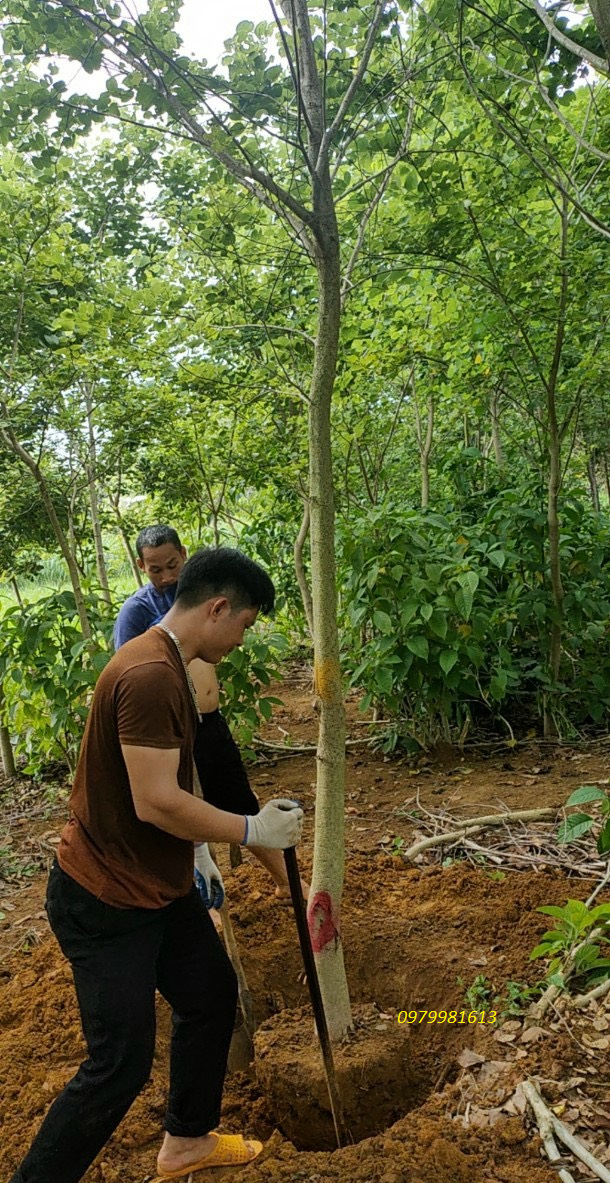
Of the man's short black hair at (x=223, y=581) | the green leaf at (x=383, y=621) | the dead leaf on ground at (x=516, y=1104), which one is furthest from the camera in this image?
the green leaf at (x=383, y=621)

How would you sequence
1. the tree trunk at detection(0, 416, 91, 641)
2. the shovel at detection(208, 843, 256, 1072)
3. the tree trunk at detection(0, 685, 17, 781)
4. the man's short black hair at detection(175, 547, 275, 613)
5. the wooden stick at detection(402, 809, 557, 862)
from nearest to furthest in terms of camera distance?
the man's short black hair at detection(175, 547, 275, 613), the shovel at detection(208, 843, 256, 1072), the wooden stick at detection(402, 809, 557, 862), the tree trunk at detection(0, 416, 91, 641), the tree trunk at detection(0, 685, 17, 781)

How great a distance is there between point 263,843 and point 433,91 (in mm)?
3188

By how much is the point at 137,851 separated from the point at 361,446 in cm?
583

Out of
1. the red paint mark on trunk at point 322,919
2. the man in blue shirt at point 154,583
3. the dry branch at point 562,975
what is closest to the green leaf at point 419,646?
the man in blue shirt at point 154,583

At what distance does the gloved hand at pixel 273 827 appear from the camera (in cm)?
217

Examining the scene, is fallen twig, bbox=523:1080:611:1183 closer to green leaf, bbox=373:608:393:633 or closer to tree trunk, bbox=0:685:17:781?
green leaf, bbox=373:608:393:633

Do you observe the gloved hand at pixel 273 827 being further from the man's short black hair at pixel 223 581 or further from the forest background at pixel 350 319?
the forest background at pixel 350 319

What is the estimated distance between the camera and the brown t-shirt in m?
1.96

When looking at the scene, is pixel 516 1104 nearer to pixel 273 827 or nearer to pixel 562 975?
pixel 562 975

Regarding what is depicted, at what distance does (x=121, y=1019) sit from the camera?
199 cm

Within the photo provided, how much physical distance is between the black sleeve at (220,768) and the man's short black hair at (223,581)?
0.93 meters

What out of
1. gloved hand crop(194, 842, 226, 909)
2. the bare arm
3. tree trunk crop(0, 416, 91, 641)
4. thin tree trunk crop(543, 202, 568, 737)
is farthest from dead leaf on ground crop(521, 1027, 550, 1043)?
tree trunk crop(0, 416, 91, 641)

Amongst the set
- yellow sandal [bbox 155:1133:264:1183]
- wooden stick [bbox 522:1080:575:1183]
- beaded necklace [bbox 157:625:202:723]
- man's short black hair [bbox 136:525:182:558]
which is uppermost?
man's short black hair [bbox 136:525:182:558]

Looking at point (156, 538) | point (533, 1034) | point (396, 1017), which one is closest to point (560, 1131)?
point (533, 1034)
